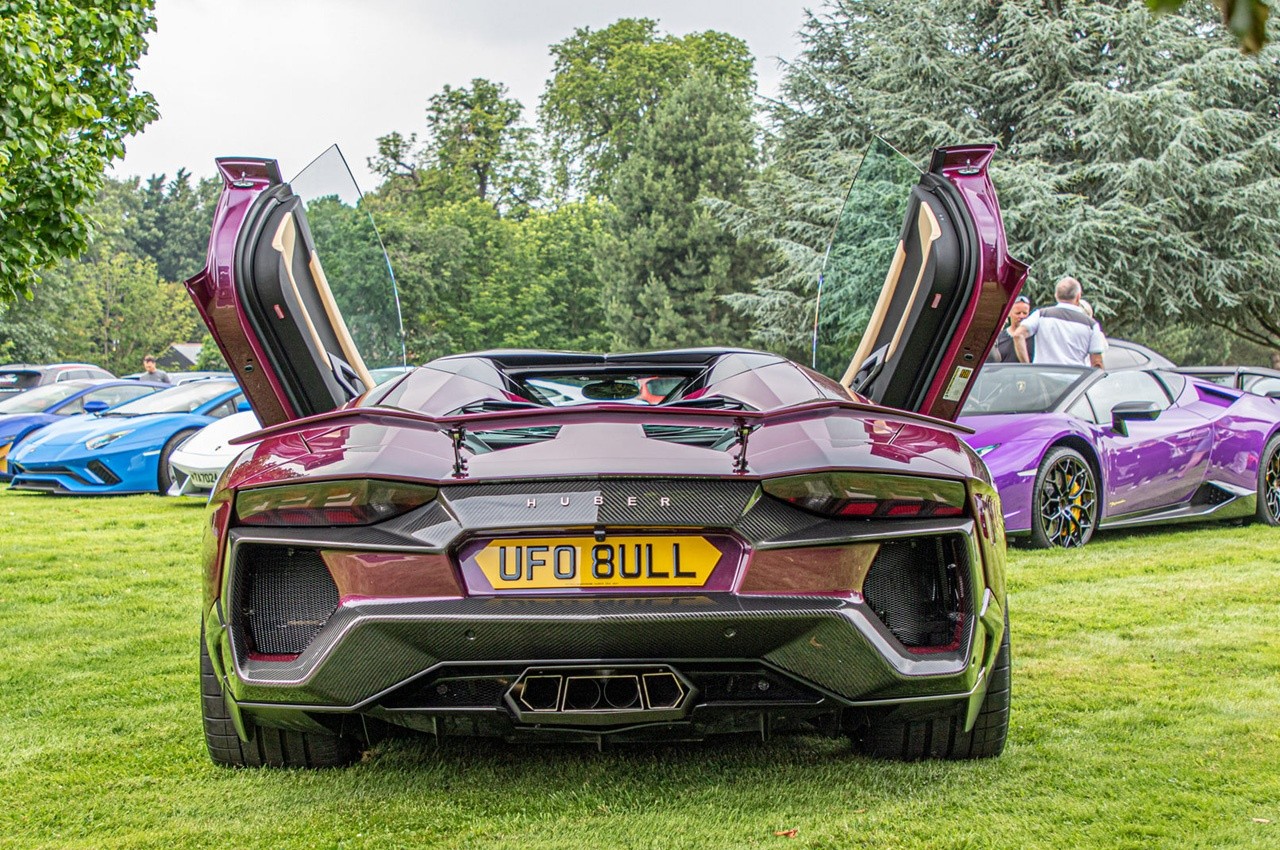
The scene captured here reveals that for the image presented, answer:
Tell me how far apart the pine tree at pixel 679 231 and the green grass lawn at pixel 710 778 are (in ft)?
130

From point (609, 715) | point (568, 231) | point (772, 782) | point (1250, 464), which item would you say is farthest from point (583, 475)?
point (568, 231)

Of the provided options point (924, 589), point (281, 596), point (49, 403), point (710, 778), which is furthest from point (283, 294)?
point (49, 403)

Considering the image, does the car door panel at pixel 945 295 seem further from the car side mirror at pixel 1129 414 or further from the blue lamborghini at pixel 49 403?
the blue lamborghini at pixel 49 403

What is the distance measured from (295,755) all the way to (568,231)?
52.8 meters

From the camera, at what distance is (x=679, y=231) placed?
44.9 metres

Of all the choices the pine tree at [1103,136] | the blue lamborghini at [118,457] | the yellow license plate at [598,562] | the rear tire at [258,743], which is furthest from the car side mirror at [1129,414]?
the pine tree at [1103,136]

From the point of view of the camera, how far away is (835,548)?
9.39 feet

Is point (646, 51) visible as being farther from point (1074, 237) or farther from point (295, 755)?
point (295, 755)

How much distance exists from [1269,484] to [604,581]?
824cm

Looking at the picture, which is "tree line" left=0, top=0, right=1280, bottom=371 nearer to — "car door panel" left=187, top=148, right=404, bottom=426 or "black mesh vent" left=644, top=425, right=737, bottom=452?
"car door panel" left=187, top=148, right=404, bottom=426

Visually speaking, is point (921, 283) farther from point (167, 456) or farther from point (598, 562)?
point (167, 456)

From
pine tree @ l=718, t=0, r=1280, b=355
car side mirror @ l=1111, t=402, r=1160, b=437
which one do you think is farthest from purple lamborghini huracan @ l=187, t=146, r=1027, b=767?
pine tree @ l=718, t=0, r=1280, b=355

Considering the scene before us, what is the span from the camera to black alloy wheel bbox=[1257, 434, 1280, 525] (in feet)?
30.3

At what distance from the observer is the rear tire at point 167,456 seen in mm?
13258
